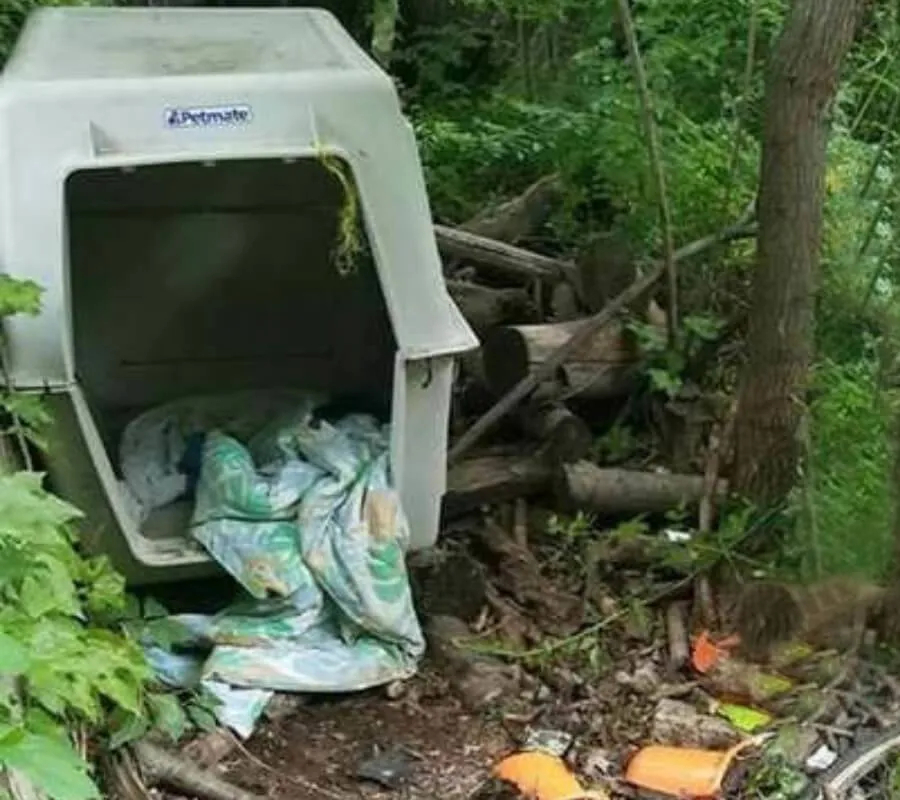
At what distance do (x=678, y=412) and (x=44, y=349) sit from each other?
63.2 inches

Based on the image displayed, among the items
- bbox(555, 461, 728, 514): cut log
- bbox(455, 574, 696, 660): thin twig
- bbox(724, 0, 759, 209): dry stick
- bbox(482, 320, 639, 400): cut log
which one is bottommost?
bbox(455, 574, 696, 660): thin twig

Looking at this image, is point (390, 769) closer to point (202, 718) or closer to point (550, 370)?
point (202, 718)

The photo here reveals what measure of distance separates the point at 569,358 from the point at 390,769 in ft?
4.31

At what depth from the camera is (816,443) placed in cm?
358

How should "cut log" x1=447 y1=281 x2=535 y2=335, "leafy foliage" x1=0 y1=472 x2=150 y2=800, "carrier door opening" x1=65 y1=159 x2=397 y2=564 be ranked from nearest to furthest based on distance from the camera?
1. "leafy foliage" x1=0 y1=472 x2=150 y2=800
2. "carrier door opening" x1=65 y1=159 x2=397 y2=564
3. "cut log" x1=447 y1=281 x2=535 y2=335

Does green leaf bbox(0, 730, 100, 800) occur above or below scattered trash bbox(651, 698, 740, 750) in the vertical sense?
above

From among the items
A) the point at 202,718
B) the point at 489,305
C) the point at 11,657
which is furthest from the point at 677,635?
the point at 11,657

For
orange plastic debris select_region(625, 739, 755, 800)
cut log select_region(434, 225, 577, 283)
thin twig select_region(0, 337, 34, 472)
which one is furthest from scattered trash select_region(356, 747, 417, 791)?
cut log select_region(434, 225, 577, 283)

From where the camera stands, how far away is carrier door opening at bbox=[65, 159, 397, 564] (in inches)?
161

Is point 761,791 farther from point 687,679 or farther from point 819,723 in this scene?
point 687,679

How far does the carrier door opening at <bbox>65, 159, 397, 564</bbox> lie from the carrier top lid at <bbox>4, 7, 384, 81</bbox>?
35 centimetres

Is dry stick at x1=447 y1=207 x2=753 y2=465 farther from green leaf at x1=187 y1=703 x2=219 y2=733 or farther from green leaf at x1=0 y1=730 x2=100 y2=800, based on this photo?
green leaf at x1=0 y1=730 x2=100 y2=800

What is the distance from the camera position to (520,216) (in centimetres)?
468

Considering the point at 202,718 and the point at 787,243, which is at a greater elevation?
the point at 787,243
